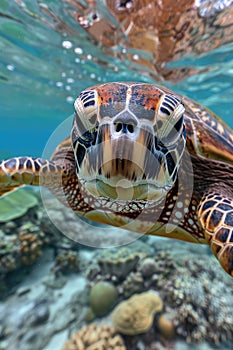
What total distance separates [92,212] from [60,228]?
131 inches

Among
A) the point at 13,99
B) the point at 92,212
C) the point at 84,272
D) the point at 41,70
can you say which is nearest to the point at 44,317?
the point at 84,272

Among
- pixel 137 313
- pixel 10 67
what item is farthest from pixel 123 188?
pixel 10 67

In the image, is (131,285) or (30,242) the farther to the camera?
(30,242)

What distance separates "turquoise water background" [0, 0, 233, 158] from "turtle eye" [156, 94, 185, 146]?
639 centimetres

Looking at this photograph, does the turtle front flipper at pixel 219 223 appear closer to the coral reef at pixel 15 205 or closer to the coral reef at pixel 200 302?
the coral reef at pixel 200 302

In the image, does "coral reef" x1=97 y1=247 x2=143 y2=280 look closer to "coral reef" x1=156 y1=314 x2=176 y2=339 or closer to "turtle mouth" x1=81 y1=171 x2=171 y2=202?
"coral reef" x1=156 y1=314 x2=176 y2=339

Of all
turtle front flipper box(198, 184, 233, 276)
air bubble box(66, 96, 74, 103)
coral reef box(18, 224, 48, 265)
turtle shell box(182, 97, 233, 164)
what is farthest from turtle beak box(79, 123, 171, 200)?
air bubble box(66, 96, 74, 103)

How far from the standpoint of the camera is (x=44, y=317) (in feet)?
Answer: 11.9

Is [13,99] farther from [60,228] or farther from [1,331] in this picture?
[1,331]

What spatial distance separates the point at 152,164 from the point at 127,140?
0.66 feet

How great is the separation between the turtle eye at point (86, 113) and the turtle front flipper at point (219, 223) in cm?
102

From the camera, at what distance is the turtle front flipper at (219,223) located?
1.50 meters

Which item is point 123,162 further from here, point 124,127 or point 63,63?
point 63,63

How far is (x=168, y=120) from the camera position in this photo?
140 centimetres
